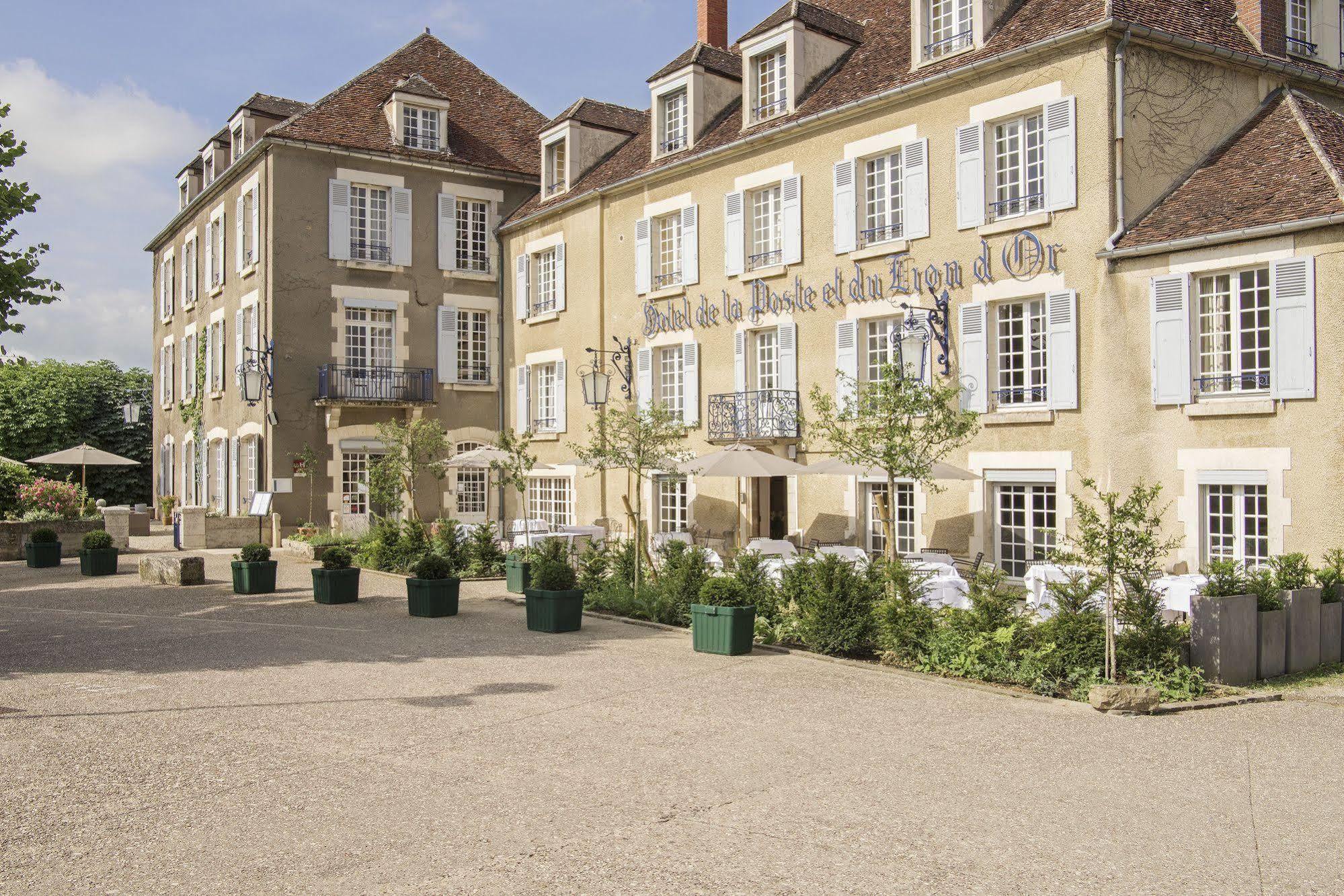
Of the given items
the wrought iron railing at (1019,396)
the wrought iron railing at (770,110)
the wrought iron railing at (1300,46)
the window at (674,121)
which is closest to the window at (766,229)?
the wrought iron railing at (770,110)

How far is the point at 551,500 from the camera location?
26141 millimetres

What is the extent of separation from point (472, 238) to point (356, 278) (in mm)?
3124

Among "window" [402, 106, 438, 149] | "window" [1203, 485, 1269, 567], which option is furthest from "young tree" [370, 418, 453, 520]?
"window" [1203, 485, 1269, 567]

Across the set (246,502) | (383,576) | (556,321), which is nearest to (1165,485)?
(383,576)

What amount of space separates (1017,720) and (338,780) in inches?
194

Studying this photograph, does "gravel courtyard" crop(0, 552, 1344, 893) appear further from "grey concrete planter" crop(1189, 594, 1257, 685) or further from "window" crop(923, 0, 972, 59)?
"window" crop(923, 0, 972, 59)

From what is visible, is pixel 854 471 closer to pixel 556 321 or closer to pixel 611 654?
pixel 611 654

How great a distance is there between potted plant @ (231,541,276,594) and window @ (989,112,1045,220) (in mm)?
11578

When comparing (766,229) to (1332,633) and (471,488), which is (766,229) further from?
(1332,633)

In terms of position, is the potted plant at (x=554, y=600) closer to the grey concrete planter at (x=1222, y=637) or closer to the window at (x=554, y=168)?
the grey concrete planter at (x=1222, y=637)

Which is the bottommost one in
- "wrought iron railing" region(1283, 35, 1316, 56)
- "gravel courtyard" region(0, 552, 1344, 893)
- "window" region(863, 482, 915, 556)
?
"gravel courtyard" region(0, 552, 1344, 893)

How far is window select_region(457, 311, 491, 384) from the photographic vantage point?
27.5m

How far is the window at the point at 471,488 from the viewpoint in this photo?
27312 mm

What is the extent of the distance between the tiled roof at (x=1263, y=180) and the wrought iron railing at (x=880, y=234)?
3.88 m
